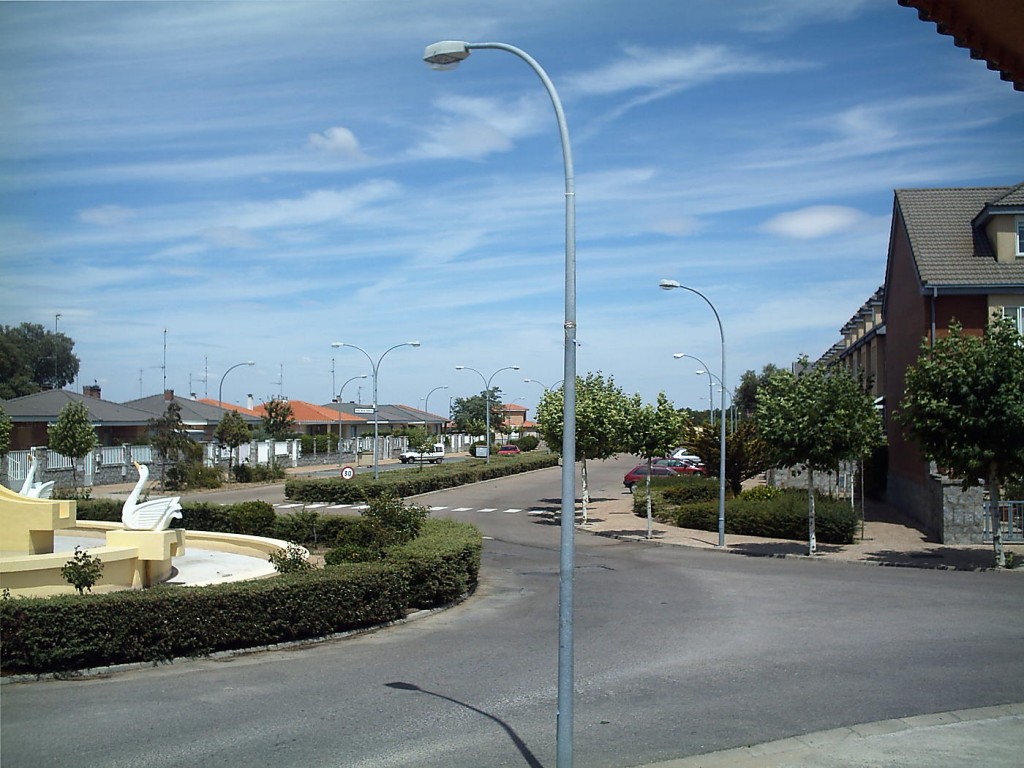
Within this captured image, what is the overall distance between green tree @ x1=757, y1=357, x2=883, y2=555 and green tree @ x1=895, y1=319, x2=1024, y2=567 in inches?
79.7

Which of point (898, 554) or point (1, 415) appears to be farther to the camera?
point (1, 415)

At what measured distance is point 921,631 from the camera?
1474 cm

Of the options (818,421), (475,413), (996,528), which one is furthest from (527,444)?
(996,528)

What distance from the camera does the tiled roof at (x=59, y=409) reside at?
166ft

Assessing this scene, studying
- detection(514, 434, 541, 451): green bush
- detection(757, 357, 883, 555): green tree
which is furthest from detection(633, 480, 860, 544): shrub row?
detection(514, 434, 541, 451): green bush

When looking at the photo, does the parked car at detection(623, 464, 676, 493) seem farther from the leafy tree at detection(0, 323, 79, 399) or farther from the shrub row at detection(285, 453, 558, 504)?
the leafy tree at detection(0, 323, 79, 399)

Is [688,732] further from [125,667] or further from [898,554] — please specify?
[898,554]

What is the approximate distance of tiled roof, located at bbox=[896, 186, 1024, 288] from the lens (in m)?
30.4

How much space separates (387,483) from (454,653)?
1145 inches

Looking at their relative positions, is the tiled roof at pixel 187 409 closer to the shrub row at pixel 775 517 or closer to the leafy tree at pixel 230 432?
the leafy tree at pixel 230 432

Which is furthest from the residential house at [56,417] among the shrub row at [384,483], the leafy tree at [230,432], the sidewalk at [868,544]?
the sidewalk at [868,544]

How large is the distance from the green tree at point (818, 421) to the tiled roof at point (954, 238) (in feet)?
23.9

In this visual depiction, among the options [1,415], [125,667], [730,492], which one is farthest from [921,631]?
[1,415]

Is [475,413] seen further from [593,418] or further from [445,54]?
[445,54]
